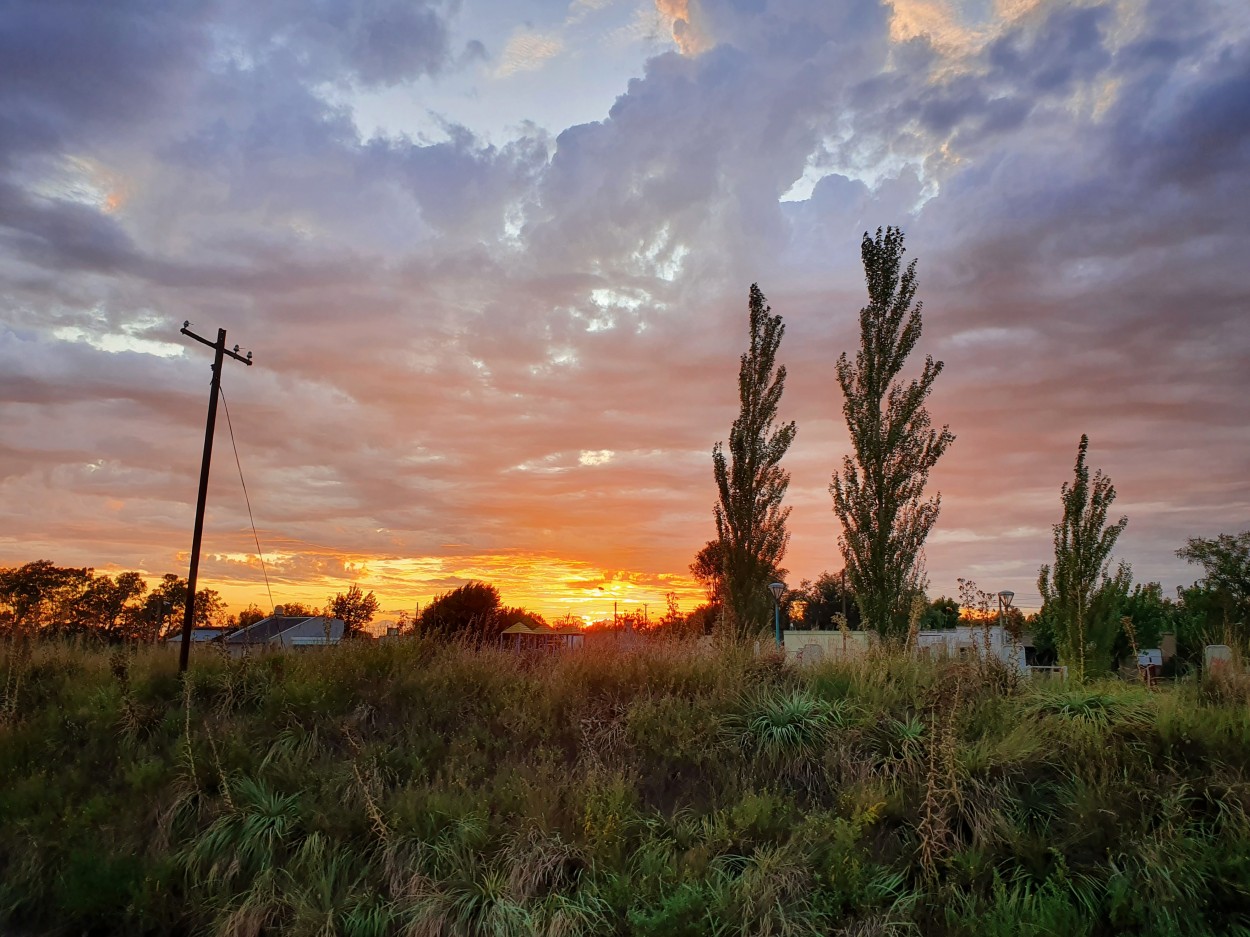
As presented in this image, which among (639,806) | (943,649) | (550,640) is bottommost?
(639,806)

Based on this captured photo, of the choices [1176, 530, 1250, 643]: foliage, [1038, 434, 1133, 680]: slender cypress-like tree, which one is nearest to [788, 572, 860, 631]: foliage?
[1176, 530, 1250, 643]: foliage

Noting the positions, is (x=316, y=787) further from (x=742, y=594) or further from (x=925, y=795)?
(x=742, y=594)

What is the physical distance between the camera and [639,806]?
745 cm

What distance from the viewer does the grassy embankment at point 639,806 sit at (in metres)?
6.02

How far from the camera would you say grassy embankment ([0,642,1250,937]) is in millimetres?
6020

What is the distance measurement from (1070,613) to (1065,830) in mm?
10622

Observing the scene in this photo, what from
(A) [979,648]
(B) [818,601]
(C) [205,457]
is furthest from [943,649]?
(B) [818,601]

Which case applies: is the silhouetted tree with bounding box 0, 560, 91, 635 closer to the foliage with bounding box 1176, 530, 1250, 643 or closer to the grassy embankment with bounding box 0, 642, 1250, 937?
the grassy embankment with bounding box 0, 642, 1250, 937

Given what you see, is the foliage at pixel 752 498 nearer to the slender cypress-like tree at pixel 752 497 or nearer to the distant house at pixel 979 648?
the slender cypress-like tree at pixel 752 497

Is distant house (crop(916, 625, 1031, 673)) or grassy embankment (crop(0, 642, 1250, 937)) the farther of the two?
distant house (crop(916, 625, 1031, 673))

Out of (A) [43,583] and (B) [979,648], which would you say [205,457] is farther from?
(A) [43,583]

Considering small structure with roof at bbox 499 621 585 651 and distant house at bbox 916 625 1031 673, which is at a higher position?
distant house at bbox 916 625 1031 673

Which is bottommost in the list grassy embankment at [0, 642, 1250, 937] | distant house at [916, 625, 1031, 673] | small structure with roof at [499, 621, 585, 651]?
grassy embankment at [0, 642, 1250, 937]

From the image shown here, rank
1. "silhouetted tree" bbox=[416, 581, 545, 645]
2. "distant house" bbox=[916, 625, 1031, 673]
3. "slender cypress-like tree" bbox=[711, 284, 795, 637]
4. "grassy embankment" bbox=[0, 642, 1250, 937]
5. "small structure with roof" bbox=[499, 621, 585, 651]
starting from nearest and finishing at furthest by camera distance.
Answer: "grassy embankment" bbox=[0, 642, 1250, 937] → "distant house" bbox=[916, 625, 1031, 673] → "small structure with roof" bbox=[499, 621, 585, 651] → "slender cypress-like tree" bbox=[711, 284, 795, 637] → "silhouetted tree" bbox=[416, 581, 545, 645]
